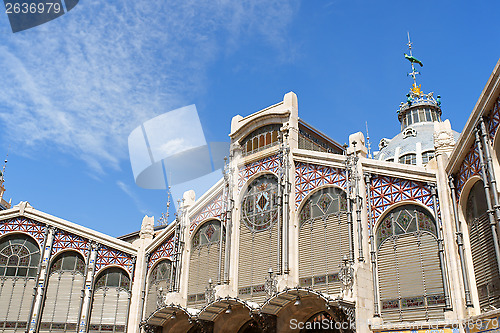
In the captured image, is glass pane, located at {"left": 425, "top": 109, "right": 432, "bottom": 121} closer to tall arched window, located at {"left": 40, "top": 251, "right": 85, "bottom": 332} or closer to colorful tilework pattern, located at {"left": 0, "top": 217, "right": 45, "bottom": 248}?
tall arched window, located at {"left": 40, "top": 251, "right": 85, "bottom": 332}

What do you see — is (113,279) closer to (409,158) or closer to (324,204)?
(324,204)

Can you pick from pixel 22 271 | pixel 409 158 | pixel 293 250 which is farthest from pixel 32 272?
pixel 409 158

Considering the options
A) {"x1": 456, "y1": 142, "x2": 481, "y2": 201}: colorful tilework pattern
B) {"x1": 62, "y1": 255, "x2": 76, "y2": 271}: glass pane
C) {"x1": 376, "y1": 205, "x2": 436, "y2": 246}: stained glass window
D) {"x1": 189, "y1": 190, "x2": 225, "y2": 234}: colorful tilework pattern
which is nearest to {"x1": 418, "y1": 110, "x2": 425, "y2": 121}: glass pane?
{"x1": 189, "y1": 190, "x2": 225, "y2": 234}: colorful tilework pattern

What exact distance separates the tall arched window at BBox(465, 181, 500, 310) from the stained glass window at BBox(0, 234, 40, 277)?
2518 cm

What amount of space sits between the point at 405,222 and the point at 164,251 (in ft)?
50.5

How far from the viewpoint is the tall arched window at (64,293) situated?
29672 millimetres

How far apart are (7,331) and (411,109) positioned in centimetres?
4666

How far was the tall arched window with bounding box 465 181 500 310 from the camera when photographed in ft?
57.3

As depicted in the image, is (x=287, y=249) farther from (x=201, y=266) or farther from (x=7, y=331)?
(x=7, y=331)

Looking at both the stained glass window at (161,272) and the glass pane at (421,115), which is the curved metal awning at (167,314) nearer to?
the stained glass window at (161,272)

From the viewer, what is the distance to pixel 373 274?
21625 mm

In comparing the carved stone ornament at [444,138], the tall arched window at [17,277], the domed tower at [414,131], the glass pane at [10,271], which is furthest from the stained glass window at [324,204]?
the domed tower at [414,131]

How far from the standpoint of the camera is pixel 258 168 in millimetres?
28453

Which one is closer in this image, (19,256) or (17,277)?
(17,277)
